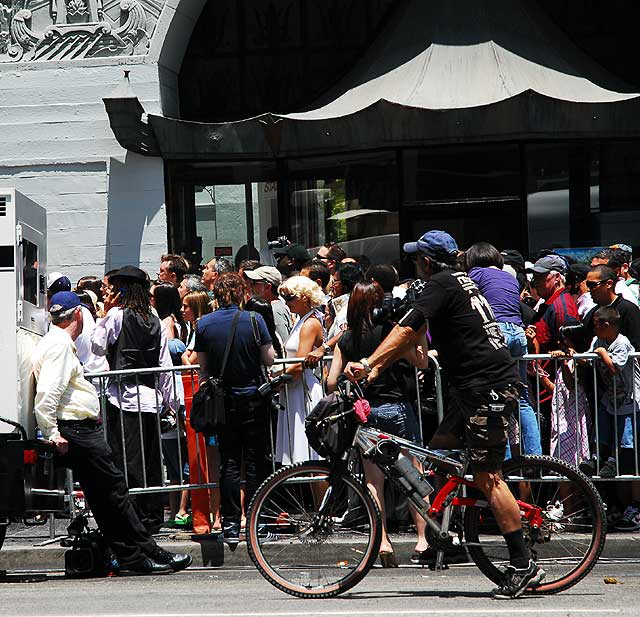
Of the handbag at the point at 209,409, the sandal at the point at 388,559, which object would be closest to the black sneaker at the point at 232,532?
the handbag at the point at 209,409

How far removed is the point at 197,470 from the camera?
9.92 metres

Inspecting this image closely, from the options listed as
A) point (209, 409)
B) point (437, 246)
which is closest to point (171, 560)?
point (209, 409)

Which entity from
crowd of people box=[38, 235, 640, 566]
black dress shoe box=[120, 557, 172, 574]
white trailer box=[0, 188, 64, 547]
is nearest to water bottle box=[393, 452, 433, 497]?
crowd of people box=[38, 235, 640, 566]

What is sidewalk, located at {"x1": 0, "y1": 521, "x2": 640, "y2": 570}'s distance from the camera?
9.34 metres

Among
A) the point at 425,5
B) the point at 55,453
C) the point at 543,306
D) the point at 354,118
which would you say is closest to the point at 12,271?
the point at 55,453

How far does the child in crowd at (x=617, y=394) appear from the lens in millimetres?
9523

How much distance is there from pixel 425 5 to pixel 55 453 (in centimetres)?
1007

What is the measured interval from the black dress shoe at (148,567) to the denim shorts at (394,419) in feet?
5.72

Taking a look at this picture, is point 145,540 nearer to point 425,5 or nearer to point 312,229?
point 312,229

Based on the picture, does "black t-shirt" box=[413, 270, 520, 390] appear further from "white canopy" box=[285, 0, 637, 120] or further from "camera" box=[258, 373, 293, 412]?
"white canopy" box=[285, 0, 637, 120]

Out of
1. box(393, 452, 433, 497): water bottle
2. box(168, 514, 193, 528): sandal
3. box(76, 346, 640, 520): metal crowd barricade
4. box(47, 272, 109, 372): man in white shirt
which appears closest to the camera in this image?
box(393, 452, 433, 497): water bottle

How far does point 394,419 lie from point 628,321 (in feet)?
7.25

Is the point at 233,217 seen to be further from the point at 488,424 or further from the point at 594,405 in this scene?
the point at 488,424

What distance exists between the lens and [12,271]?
8.91 m
